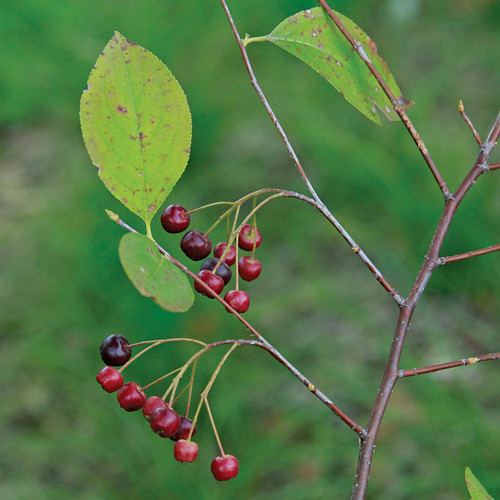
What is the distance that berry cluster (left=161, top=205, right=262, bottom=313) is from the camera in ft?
1.32

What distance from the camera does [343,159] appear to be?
Answer: 176 cm

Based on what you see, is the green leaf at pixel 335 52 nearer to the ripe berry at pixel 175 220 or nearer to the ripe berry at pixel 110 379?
the ripe berry at pixel 175 220

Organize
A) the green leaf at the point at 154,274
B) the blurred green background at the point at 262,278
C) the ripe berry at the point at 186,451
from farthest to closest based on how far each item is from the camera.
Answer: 1. the blurred green background at the point at 262,278
2. the ripe berry at the point at 186,451
3. the green leaf at the point at 154,274

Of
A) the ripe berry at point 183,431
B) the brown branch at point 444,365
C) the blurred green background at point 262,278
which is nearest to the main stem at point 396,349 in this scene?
the brown branch at point 444,365

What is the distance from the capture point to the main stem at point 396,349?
364 mm

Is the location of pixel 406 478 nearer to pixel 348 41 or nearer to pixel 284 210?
pixel 284 210

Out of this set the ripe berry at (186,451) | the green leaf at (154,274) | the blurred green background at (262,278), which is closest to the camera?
→ the green leaf at (154,274)

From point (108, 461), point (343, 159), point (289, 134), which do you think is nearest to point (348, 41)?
point (108, 461)

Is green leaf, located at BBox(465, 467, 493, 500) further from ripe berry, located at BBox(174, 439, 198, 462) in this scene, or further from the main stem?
ripe berry, located at BBox(174, 439, 198, 462)

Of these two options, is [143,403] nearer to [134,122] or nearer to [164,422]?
[164,422]

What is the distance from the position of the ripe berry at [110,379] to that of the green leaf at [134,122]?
0.12 metres

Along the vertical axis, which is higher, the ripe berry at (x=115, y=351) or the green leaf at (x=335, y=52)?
the green leaf at (x=335, y=52)

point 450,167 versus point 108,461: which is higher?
point 450,167

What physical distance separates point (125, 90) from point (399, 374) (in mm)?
248
